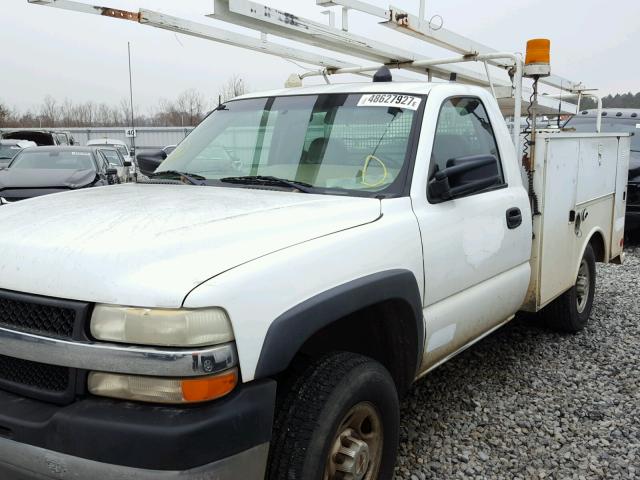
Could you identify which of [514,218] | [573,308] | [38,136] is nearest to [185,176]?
[514,218]

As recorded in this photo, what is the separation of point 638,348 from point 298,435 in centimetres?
364

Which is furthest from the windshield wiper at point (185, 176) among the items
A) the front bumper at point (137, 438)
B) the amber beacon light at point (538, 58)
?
the amber beacon light at point (538, 58)

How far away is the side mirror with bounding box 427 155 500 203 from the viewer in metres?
2.89

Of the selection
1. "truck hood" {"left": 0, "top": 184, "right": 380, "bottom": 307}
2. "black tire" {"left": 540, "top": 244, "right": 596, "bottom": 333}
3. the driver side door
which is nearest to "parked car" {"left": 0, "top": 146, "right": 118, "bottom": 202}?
"truck hood" {"left": 0, "top": 184, "right": 380, "bottom": 307}

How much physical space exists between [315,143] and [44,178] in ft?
24.3

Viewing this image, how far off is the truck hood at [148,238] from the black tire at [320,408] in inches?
19.8

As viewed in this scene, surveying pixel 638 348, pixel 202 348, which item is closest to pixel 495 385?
pixel 638 348

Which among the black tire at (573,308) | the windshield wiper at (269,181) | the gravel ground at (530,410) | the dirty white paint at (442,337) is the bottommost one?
the gravel ground at (530,410)

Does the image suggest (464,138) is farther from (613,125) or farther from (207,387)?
(613,125)

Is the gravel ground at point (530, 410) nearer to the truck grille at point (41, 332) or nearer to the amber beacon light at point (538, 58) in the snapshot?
the truck grille at point (41, 332)

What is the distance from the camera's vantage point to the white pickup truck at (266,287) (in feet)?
5.97

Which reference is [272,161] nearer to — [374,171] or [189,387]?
[374,171]

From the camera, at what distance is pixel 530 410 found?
12.1 ft

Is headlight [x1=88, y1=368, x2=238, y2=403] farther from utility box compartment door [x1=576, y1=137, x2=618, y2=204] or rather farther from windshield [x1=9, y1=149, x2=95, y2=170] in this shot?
windshield [x1=9, y1=149, x2=95, y2=170]
